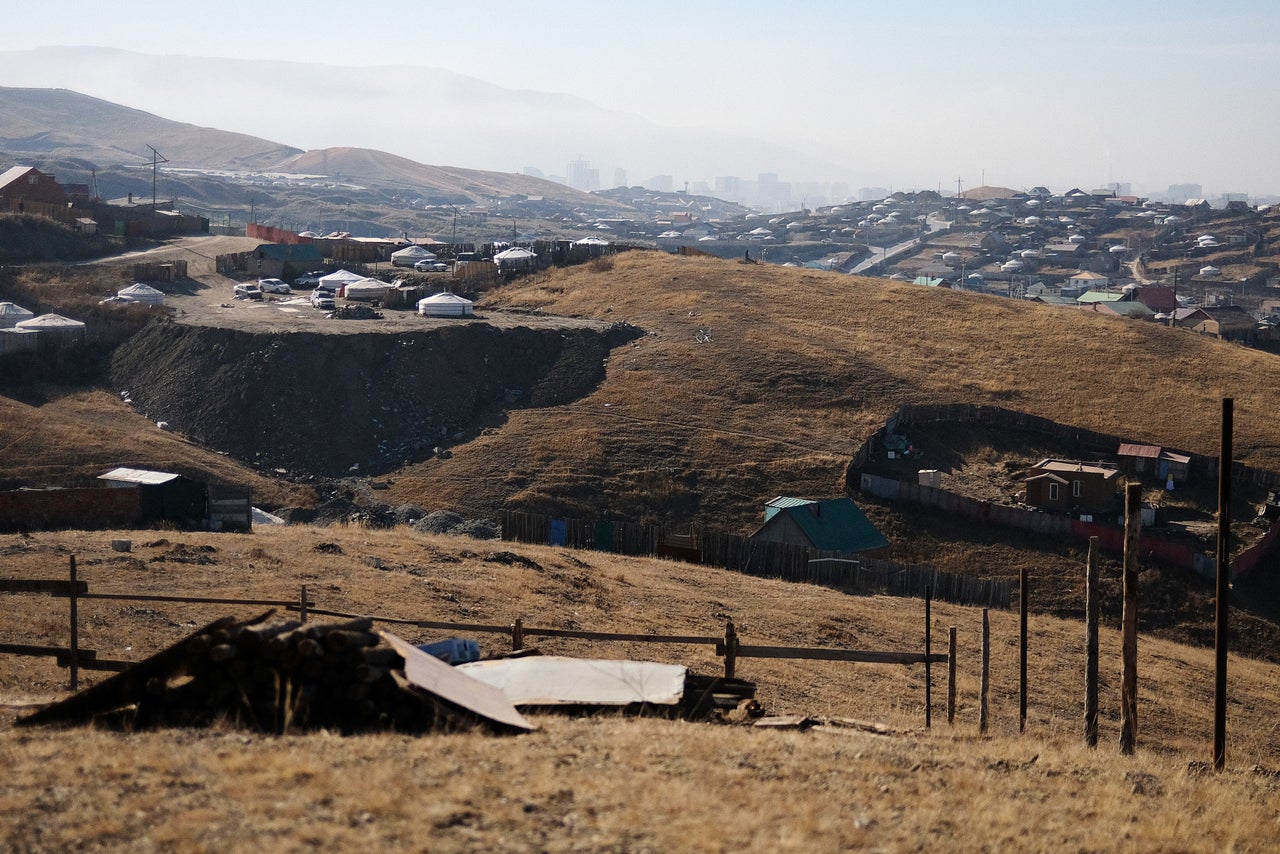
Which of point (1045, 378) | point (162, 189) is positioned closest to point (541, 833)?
point (1045, 378)

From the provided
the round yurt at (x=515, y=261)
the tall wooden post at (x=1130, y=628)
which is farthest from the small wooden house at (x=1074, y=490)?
the round yurt at (x=515, y=261)

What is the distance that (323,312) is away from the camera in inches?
2377

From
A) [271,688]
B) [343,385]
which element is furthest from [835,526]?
[271,688]

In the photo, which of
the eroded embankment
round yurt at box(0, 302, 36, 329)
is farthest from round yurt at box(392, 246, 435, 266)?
round yurt at box(0, 302, 36, 329)

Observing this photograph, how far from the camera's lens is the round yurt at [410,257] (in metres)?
79.6

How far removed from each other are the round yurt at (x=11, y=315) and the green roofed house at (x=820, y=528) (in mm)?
36888

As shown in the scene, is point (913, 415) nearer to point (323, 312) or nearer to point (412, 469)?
point (412, 469)

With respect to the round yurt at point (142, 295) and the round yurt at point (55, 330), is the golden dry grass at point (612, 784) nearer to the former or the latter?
the round yurt at point (55, 330)

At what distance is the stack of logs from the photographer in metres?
10.2

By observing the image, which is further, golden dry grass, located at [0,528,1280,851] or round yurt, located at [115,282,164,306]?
round yurt, located at [115,282,164,306]

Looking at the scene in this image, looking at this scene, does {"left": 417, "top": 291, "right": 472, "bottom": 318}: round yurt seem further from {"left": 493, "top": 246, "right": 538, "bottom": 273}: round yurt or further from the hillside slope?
{"left": 493, "top": 246, "right": 538, "bottom": 273}: round yurt

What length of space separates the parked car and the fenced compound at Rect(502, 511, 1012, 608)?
127ft

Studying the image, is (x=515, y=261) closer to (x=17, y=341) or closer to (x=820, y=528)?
(x=17, y=341)

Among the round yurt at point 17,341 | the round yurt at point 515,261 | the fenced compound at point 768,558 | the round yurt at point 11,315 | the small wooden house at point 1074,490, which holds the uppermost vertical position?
the round yurt at point 515,261
